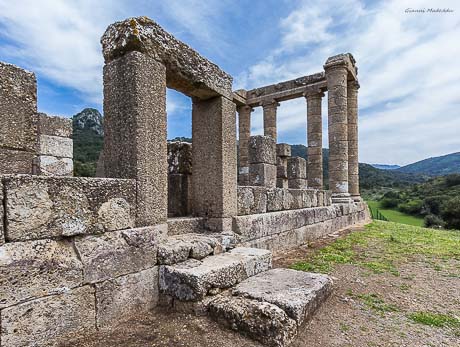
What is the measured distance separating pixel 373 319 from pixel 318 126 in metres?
12.5

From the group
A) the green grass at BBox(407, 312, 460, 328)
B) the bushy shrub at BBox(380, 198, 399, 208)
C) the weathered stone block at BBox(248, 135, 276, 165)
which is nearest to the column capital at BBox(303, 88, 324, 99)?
the weathered stone block at BBox(248, 135, 276, 165)

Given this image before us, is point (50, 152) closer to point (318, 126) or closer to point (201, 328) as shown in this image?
point (201, 328)

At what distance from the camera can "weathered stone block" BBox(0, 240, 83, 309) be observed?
2.26m

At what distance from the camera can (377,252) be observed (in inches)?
270

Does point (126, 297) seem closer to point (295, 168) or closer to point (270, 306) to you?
point (270, 306)

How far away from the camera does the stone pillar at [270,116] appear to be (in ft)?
53.2

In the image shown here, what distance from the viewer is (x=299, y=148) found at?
55.1 m

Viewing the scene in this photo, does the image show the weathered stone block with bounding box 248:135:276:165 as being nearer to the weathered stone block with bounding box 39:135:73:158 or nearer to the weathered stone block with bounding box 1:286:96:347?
the weathered stone block with bounding box 39:135:73:158

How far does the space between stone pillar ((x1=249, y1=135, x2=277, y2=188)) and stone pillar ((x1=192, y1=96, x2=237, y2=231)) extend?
130 inches

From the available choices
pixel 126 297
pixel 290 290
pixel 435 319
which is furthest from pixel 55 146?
pixel 435 319

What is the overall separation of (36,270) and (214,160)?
2.80 metres

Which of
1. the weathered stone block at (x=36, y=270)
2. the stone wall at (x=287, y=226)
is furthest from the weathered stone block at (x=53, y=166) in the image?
the weathered stone block at (x=36, y=270)

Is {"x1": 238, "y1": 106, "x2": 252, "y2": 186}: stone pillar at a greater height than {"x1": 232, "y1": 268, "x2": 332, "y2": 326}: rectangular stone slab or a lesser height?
greater

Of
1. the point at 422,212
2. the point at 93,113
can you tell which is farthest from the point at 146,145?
the point at 422,212
